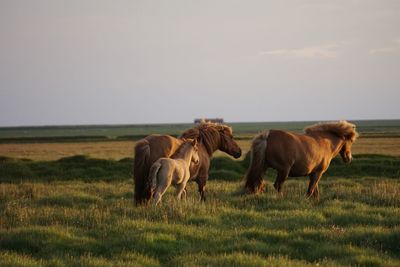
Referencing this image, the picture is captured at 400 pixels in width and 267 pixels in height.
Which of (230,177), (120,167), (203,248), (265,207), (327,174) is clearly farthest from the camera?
(120,167)

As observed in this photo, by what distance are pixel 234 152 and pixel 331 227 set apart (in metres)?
5.20

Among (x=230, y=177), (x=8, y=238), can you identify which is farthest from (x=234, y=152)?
(x=230, y=177)

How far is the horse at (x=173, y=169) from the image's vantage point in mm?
10211

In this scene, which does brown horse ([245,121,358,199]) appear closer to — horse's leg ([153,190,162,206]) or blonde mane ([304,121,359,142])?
blonde mane ([304,121,359,142])

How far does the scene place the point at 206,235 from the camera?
816 centimetres

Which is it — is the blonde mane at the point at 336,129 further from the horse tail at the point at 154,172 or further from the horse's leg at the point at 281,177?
the horse tail at the point at 154,172

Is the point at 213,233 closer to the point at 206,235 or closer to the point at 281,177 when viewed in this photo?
the point at 206,235

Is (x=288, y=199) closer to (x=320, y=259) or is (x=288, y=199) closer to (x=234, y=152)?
(x=234, y=152)

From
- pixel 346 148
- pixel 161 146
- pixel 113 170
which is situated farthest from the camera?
pixel 113 170

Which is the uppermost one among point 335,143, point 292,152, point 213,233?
point 335,143

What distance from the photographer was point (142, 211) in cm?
981

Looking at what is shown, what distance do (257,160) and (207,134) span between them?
5.32 feet

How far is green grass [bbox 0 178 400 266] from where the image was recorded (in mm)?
6840

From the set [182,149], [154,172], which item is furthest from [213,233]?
[182,149]
